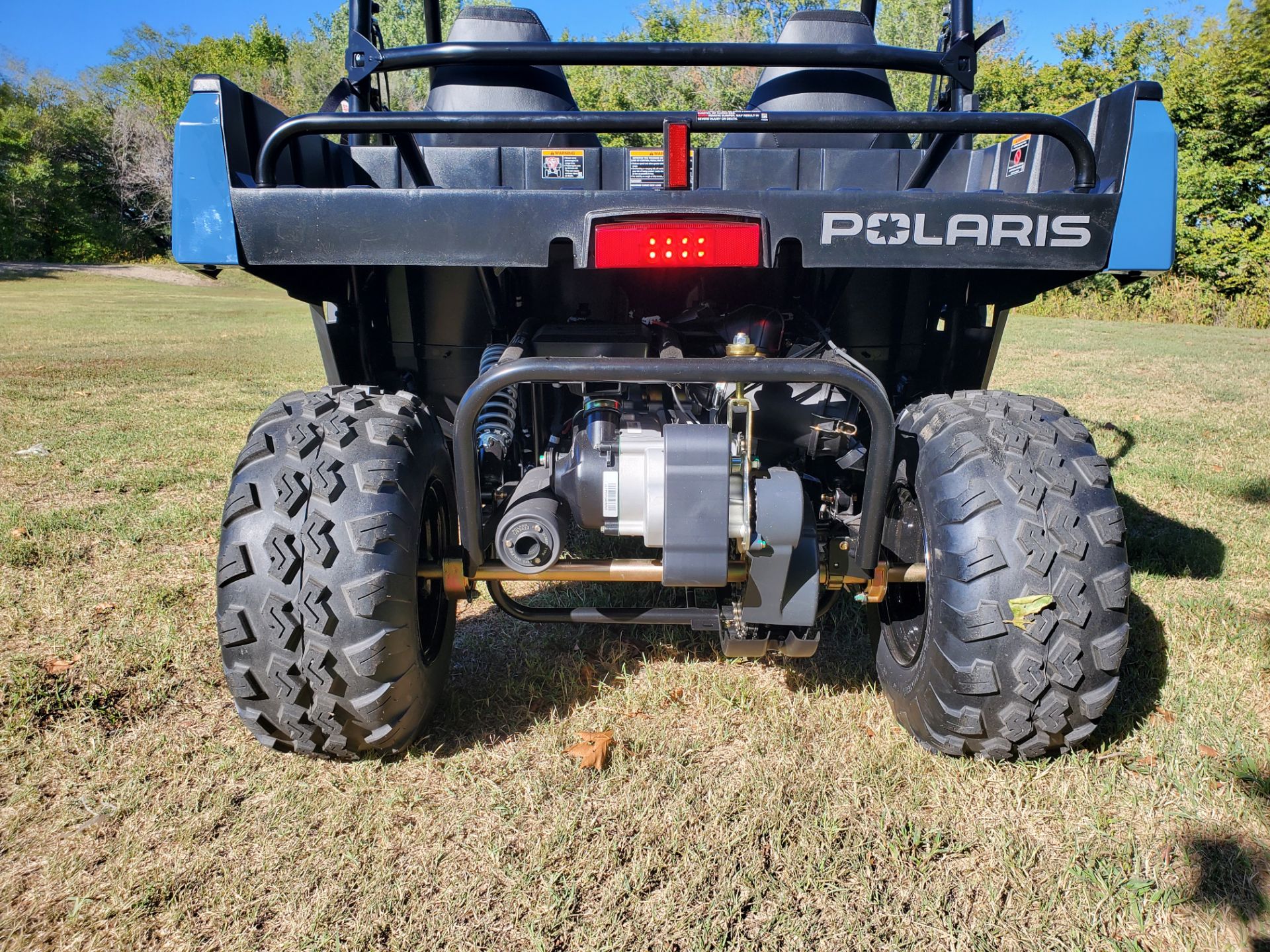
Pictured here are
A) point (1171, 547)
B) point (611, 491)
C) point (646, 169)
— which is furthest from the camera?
point (1171, 547)

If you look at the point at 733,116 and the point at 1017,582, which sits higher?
the point at 733,116

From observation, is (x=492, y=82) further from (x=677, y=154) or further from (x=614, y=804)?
(x=614, y=804)

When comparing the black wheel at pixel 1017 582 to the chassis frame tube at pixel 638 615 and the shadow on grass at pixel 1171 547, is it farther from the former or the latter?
the shadow on grass at pixel 1171 547

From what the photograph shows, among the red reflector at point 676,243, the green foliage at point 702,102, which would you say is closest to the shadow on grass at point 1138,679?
the red reflector at point 676,243

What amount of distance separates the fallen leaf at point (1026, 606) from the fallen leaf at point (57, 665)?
2962mm

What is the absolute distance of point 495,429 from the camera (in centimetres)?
265

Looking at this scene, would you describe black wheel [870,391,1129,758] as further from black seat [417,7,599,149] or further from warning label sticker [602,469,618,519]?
black seat [417,7,599,149]

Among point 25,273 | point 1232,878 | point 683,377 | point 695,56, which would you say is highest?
point 25,273

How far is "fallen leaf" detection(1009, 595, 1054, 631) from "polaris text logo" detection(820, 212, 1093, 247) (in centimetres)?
87

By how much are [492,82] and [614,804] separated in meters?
2.93

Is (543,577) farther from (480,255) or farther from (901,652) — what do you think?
(901,652)

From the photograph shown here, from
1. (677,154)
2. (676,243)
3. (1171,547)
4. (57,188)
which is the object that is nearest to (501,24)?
(677,154)

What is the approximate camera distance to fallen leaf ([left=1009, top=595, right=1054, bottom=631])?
208 centimetres

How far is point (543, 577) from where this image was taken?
2.18 metres
